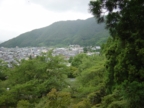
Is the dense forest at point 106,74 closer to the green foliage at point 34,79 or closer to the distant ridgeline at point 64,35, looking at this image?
the green foliage at point 34,79

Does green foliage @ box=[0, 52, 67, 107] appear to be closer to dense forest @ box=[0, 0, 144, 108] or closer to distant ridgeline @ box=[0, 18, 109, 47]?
dense forest @ box=[0, 0, 144, 108]

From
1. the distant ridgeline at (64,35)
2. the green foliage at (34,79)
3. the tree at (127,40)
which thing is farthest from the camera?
the distant ridgeline at (64,35)

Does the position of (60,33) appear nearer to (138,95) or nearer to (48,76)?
(48,76)

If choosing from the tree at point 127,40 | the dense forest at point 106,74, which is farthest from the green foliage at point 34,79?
the tree at point 127,40

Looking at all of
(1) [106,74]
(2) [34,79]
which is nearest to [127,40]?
(1) [106,74]

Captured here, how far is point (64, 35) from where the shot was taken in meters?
89.6

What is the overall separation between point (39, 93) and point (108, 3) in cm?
964

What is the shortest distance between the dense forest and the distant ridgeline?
57638 millimetres

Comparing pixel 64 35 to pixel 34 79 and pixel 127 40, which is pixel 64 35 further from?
pixel 127 40

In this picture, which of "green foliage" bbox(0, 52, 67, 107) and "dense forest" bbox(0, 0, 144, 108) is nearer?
"dense forest" bbox(0, 0, 144, 108)

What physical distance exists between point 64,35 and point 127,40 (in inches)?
3351

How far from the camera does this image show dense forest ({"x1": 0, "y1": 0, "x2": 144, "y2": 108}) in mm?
4074

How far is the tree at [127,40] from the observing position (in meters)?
3.94

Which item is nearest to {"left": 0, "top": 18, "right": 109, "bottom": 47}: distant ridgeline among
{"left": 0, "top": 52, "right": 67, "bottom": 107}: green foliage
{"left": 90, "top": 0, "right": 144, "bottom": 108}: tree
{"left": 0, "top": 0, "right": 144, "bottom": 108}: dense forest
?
{"left": 0, "top": 52, "right": 67, "bottom": 107}: green foliage
